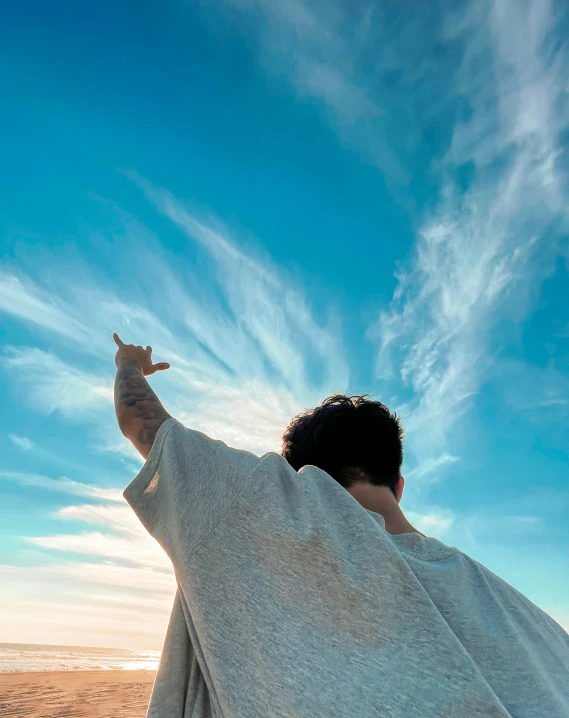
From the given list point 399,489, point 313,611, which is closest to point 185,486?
point 313,611

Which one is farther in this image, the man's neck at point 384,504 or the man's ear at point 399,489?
the man's ear at point 399,489

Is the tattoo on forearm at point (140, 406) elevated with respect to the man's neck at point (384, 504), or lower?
elevated

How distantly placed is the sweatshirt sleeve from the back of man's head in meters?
0.44

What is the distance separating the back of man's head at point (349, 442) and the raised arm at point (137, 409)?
474 mm

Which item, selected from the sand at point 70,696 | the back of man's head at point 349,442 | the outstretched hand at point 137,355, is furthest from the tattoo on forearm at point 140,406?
the sand at point 70,696

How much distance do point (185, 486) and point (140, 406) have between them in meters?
0.45

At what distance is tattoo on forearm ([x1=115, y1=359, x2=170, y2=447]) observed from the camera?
4.64ft

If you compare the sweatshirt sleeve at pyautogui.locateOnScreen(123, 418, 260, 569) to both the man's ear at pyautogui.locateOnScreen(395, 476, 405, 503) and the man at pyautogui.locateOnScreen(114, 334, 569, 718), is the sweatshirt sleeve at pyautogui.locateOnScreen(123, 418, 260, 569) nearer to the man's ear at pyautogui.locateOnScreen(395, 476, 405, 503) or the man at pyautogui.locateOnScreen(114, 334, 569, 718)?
the man at pyautogui.locateOnScreen(114, 334, 569, 718)

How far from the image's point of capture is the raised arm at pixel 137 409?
4.62 ft

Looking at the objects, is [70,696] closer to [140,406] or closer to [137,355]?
[137,355]

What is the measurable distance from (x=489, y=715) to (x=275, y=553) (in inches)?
19.0

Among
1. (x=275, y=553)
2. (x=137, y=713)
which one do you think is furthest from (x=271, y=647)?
(x=137, y=713)

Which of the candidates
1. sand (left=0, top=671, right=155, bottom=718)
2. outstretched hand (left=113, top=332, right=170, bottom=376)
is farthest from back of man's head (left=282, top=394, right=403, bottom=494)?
sand (left=0, top=671, right=155, bottom=718)

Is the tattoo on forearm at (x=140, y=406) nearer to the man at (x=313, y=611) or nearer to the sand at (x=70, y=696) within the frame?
the man at (x=313, y=611)
